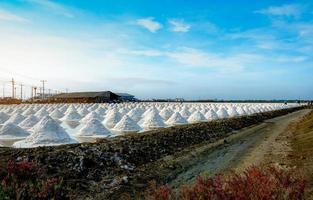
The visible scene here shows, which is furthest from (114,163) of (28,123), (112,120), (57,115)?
(57,115)

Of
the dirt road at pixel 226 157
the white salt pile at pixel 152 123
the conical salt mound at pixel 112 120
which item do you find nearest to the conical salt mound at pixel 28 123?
the conical salt mound at pixel 112 120

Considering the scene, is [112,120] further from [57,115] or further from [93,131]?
[57,115]

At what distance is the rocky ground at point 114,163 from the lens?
29.4 feet

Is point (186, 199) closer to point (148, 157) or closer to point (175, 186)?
point (175, 186)

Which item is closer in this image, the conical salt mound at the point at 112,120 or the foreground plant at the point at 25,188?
the foreground plant at the point at 25,188

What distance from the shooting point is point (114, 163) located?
37.1 feet

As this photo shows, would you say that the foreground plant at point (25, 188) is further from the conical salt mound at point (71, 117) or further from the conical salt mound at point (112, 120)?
the conical salt mound at point (71, 117)

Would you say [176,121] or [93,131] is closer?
[93,131]

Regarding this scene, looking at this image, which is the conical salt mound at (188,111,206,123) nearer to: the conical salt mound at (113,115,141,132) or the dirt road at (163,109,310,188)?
the conical salt mound at (113,115,141,132)

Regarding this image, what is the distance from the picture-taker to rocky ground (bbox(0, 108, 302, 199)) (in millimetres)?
8961

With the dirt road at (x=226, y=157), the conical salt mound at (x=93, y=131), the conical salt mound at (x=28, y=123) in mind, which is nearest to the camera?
the dirt road at (x=226, y=157)

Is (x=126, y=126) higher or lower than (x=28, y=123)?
lower

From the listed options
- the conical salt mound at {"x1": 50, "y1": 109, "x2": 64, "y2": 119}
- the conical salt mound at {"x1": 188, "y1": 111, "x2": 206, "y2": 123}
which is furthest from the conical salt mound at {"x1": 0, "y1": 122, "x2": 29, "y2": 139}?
the conical salt mound at {"x1": 188, "y1": 111, "x2": 206, "y2": 123}

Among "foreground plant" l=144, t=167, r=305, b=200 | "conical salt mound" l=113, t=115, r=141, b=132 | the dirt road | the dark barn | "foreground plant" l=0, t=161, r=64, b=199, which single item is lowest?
the dirt road
